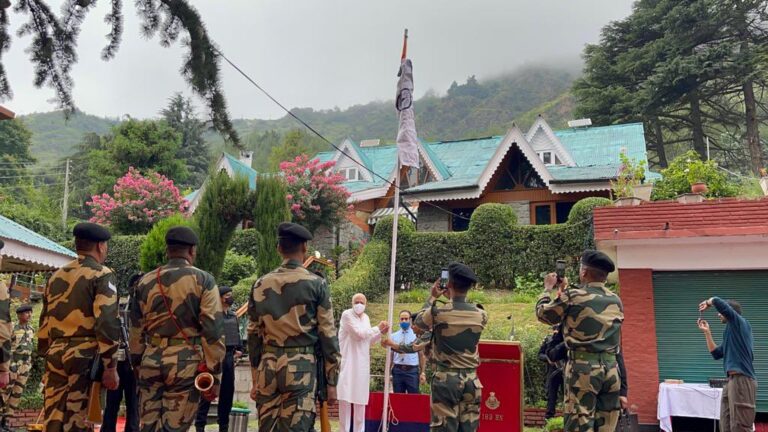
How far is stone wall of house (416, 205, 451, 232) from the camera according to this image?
26141 mm

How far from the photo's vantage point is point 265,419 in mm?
5344

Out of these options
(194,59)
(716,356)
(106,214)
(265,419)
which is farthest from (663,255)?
(106,214)

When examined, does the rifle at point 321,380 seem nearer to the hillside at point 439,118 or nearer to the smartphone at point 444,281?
the smartphone at point 444,281

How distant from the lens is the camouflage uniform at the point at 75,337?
17.5 ft

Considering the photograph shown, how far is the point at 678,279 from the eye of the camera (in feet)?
33.6

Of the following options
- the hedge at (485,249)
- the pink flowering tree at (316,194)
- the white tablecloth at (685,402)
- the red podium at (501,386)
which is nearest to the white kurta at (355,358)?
the red podium at (501,386)

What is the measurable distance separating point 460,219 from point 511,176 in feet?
8.63

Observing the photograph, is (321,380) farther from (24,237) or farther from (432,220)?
(432,220)

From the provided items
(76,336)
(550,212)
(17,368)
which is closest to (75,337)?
(76,336)

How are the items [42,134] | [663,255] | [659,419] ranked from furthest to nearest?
[42,134] < [663,255] < [659,419]

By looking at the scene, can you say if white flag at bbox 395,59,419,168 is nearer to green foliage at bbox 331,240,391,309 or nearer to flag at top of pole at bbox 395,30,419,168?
flag at top of pole at bbox 395,30,419,168

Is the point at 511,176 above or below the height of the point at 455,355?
above

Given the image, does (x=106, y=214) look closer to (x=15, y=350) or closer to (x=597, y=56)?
(x=15, y=350)

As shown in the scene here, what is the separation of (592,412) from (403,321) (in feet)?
14.9
